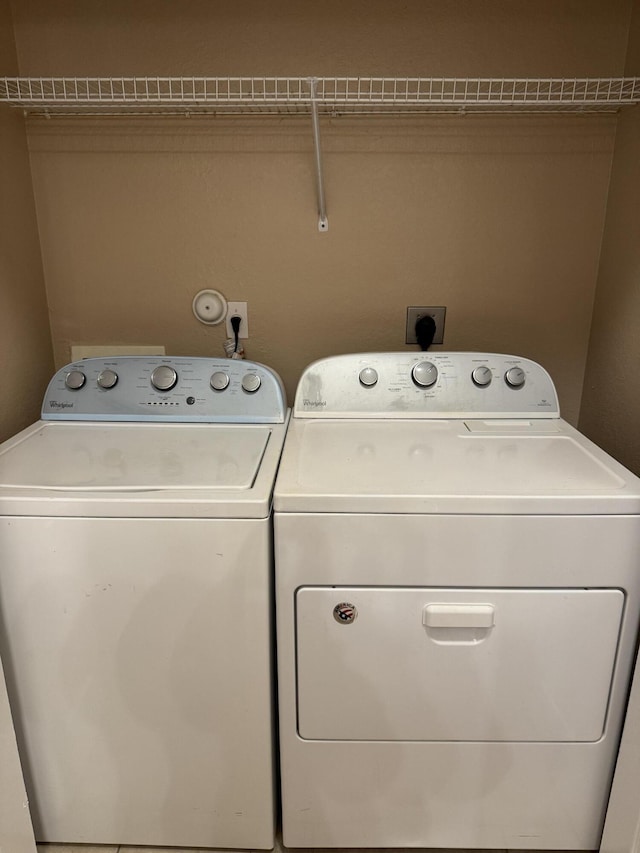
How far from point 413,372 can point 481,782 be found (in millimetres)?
952

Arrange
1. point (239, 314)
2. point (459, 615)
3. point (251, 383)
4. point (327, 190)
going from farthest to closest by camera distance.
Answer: point (239, 314), point (327, 190), point (251, 383), point (459, 615)

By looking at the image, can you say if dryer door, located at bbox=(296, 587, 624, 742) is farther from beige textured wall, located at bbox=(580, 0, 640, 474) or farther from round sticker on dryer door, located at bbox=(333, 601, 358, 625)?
beige textured wall, located at bbox=(580, 0, 640, 474)

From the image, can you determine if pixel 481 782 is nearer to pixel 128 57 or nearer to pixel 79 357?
pixel 79 357

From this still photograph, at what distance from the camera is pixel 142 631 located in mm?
1123

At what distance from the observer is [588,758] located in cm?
120

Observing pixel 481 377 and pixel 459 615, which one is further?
pixel 481 377

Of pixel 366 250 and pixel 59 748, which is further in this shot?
pixel 366 250

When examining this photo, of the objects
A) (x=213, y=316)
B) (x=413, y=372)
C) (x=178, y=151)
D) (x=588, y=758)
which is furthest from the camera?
(x=213, y=316)

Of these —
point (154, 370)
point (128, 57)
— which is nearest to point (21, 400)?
point (154, 370)

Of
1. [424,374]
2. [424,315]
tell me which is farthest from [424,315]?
[424,374]

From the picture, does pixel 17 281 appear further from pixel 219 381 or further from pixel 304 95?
pixel 304 95

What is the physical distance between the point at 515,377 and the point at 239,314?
82 cm

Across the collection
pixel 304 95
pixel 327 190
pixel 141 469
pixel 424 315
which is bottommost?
pixel 141 469

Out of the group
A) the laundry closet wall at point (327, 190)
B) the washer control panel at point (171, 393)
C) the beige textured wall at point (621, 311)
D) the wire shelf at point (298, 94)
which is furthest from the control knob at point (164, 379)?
the beige textured wall at point (621, 311)
